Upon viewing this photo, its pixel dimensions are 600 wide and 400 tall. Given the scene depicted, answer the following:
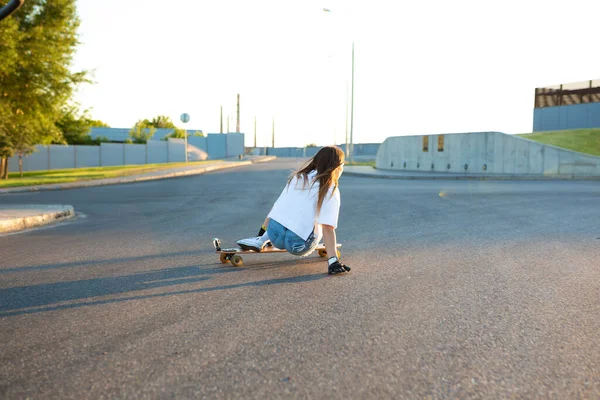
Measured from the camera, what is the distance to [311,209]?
612cm

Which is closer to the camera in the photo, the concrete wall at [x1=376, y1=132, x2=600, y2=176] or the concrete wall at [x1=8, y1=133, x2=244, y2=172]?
the concrete wall at [x1=376, y1=132, x2=600, y2=176]

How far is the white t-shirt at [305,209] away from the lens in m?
6.05

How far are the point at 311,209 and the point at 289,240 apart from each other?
0.41 meters

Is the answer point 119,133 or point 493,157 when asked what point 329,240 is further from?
point 119,133

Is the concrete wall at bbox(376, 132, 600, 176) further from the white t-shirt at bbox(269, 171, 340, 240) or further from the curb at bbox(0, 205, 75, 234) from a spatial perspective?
the white t-shirt at bbox(269, 171, 340, 240)

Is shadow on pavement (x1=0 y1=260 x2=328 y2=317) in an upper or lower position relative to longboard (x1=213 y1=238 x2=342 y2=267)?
lower

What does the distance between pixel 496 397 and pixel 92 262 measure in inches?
205

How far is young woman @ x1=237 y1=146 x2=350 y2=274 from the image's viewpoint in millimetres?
6008

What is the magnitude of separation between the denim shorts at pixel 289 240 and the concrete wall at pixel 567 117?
135 ft

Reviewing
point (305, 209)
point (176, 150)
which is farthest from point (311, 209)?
point (176, 150)

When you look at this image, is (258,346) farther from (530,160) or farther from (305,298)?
(530,160)

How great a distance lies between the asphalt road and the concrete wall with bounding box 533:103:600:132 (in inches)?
1455

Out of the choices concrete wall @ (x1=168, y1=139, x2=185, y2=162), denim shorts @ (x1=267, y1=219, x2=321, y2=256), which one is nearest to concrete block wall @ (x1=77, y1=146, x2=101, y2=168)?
concrete wall @ (x1=168, y1=139, x2=185, y2=162)

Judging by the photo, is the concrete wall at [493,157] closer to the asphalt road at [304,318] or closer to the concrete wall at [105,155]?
the asphalt road at [304,318]
